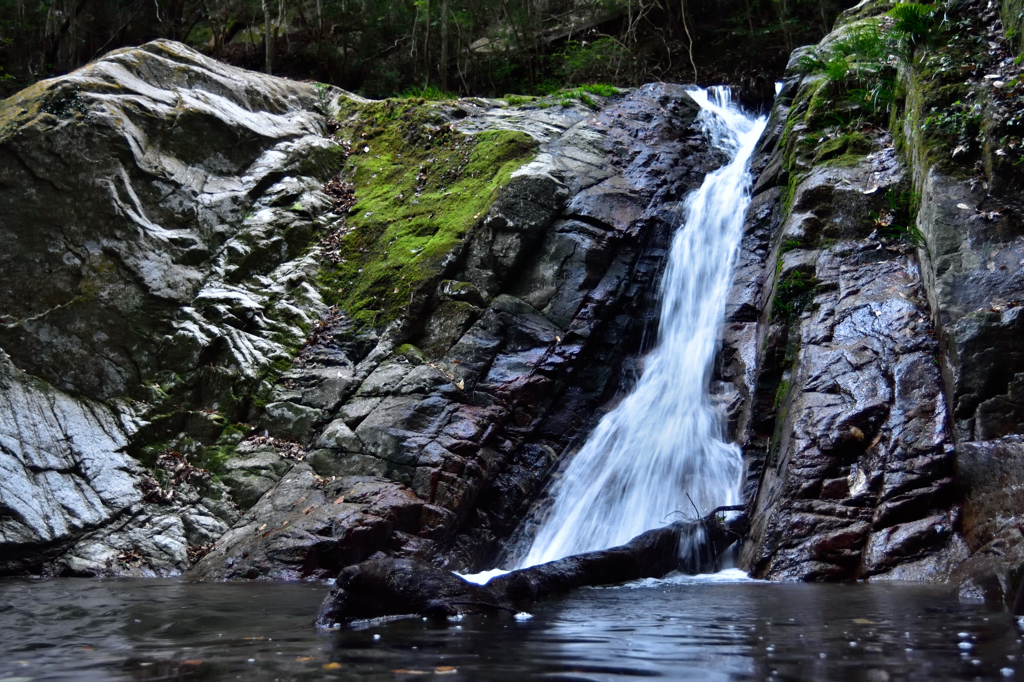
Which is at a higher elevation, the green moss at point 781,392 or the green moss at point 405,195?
the green moss at point 405,195

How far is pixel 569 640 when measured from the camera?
3.04m

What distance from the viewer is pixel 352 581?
3.65 meters

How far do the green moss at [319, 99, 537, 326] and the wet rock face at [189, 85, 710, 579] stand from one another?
458 millimetres

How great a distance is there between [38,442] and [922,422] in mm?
8389

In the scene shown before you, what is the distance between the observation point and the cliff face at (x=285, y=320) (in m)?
6.95

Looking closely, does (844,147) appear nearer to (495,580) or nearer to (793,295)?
(793,295)

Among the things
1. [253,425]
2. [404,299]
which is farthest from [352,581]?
[404,299]

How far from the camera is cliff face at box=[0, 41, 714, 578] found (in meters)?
6.95

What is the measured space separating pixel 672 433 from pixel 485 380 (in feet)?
7.06

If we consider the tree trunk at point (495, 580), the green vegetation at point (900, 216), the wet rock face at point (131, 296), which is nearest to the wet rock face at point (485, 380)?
the wet rock face at point (131, 296)

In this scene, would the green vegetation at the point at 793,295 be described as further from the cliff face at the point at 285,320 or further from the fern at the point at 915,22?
the fern at the point at 915,22

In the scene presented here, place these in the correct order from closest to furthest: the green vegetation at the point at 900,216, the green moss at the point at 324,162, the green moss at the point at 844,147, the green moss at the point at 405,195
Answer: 1. the green vegetation at the point at 900,216
2. the green moss at the point at 844,147
3. the green moss at the point at 405,195
4. the green moss at the point at 324,162

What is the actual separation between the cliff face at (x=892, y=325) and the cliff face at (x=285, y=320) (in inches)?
81.6

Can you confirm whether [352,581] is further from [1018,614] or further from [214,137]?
[214,137]
